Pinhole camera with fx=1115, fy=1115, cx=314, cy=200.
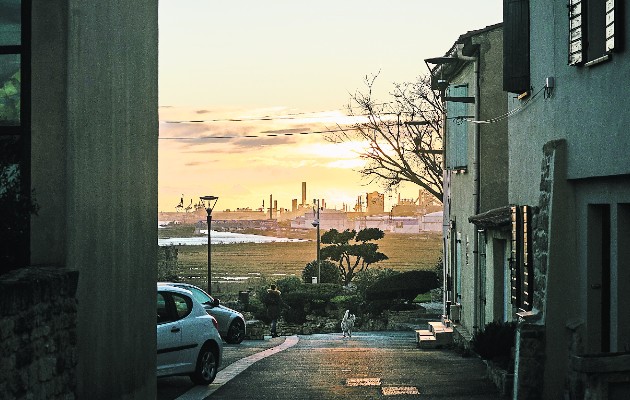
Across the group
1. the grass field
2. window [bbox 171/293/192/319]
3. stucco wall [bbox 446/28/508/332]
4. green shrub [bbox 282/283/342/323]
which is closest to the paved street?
window [bbox 171/293/192/319]

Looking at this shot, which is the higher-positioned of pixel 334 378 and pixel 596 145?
pixel 596 145

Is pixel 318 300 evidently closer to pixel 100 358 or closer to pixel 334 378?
pixel 334 378

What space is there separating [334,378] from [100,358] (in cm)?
637

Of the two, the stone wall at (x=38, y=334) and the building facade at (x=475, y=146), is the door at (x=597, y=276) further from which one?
the building facade at (x=475, y=146)

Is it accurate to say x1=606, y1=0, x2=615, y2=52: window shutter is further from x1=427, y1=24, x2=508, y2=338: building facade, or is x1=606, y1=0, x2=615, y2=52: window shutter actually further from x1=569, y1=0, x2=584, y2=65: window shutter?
x1=427, y1=24, x2=508, y2=338: building facade

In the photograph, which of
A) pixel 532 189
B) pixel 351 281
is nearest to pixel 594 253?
pixel 532 189

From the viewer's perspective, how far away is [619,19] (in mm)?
11188

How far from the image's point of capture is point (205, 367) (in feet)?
55.5

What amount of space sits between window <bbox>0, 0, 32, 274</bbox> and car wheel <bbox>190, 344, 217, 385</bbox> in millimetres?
6239

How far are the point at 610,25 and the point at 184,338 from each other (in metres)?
7.93

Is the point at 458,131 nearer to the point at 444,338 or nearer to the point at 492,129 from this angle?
the point at 492,129

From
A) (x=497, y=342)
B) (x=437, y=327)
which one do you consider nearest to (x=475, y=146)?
(x=437, y=327)

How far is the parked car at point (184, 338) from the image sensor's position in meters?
16.0

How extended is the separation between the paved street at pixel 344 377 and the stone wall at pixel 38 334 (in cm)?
527
